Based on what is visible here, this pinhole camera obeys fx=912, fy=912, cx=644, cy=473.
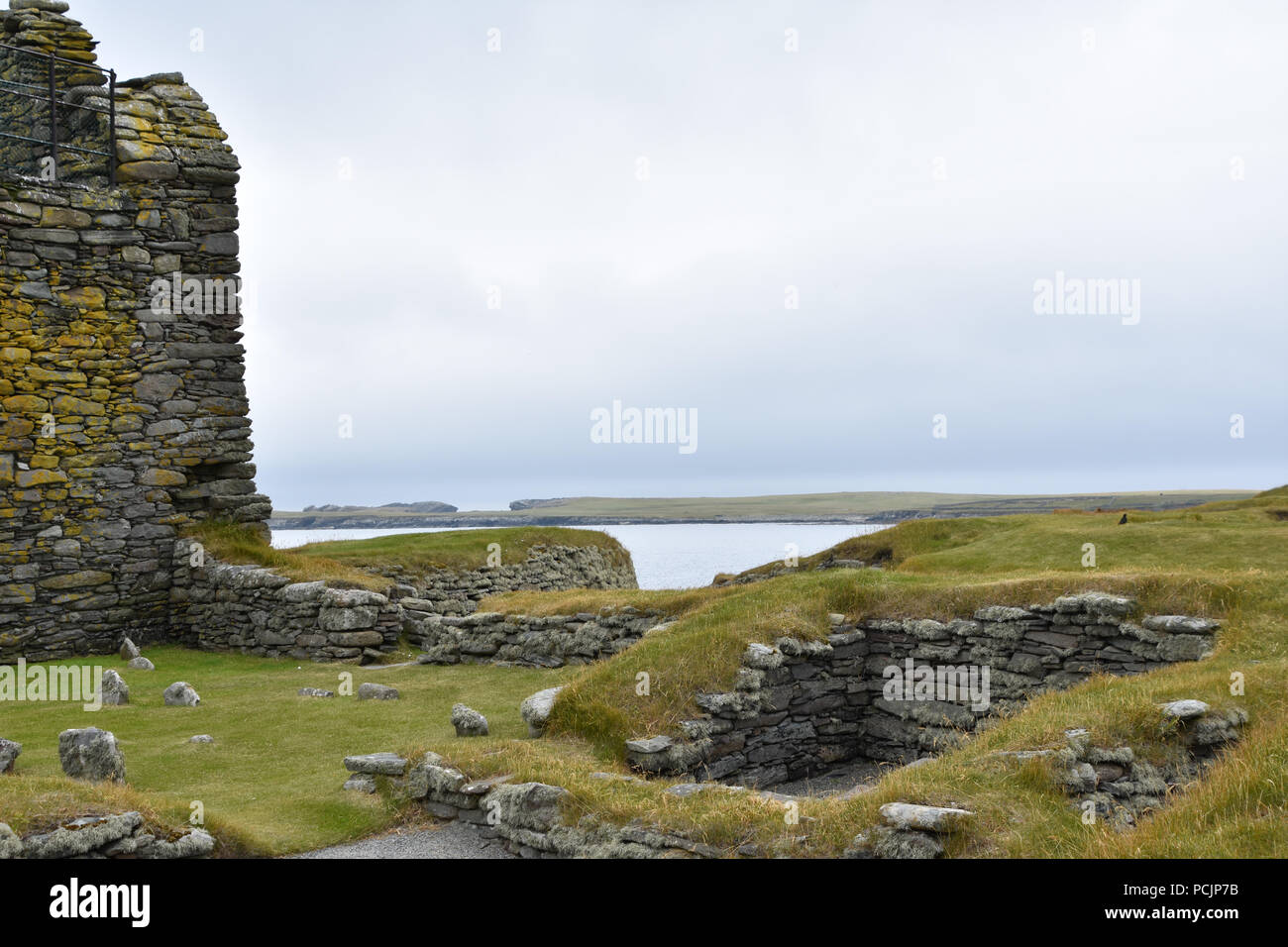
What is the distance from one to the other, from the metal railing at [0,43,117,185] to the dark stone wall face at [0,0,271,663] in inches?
4.9

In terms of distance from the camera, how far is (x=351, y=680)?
59.2ft

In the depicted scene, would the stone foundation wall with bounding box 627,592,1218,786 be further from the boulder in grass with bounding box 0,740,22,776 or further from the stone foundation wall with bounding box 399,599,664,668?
the boulder in grass with bounding box 0,740,22,776

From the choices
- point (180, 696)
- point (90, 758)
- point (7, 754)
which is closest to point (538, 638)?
point (180, 696)

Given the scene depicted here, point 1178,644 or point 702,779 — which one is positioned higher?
point 1178,644

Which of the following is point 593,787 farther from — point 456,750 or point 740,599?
point 740,599

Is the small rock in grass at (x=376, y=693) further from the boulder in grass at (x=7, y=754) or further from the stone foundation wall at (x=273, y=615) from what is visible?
the boulder in grass at (x=7, y=754)

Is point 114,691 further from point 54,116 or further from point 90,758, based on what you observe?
point 54,116

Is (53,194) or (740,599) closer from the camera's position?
(740,599)

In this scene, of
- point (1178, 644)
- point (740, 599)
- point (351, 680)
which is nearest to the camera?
point (1178, 644)

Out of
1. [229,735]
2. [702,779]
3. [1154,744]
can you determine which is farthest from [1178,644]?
[229,735]
